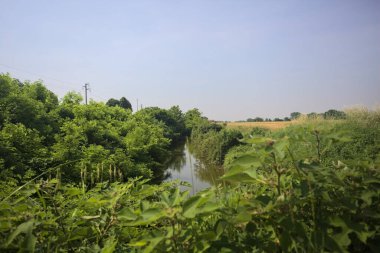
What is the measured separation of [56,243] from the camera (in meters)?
0.90

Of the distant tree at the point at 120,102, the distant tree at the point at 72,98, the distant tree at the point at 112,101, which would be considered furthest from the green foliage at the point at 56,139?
the distant tree at the point at 120,102

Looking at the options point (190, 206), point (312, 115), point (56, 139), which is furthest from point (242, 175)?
point (312, 115)

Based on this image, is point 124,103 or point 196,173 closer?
point 196,173

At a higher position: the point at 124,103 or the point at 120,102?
the point at 120,102

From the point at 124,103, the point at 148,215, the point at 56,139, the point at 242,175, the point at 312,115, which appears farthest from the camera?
the point at 124,103

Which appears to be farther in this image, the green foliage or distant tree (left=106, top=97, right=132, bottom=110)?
distant tree (left=106, top=97, right=132, bottom=110)

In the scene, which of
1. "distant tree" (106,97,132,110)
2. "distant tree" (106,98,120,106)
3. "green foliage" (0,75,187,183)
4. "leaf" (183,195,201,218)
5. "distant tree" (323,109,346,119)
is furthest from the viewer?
"distant tree" (106,97,132,110)

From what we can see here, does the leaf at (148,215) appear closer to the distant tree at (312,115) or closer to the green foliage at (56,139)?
the green foliage at (56,139)

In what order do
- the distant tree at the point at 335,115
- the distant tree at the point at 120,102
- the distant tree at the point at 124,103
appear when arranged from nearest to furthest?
the distant tree at the point at 335,115 < the distant tree at the point at 120,102 < the distant tree at the point at 124,103

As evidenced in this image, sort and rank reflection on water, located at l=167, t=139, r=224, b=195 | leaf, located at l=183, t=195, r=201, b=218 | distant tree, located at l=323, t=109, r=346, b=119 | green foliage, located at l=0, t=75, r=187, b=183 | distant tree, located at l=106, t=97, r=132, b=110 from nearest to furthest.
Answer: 1. leaf, located at l=183, t=195, r=201, b=218
2. reflection on water, located at l=167, t=139, r=224, b=195
3. green foliage, located at l=0, t=75, r=187, b=183
4. distant tree, located at l=323, t=109, r=346, b=119
5. distant tree, located at l=106, t=97, r=132, b=110

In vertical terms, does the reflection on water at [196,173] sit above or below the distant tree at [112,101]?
below

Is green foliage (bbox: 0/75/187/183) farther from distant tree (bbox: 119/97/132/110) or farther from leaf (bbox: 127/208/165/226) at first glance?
distant tree (bbox: 119/97/132/110)

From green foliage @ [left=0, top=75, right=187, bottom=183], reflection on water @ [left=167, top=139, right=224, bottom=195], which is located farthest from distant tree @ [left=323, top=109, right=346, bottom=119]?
green foliage @ [left=0, top=75, right=187, bottom=183]

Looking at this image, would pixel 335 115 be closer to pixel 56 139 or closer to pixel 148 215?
pixel 56 139
